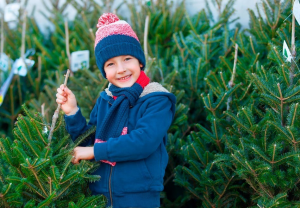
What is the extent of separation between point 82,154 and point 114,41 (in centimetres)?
65

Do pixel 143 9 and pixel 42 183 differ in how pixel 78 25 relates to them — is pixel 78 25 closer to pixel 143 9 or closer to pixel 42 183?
pixel 143 9

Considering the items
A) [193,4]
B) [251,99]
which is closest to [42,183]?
[251,99]

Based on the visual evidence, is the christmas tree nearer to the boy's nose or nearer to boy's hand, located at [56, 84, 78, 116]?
boy's hand, located at [56, 84, 78, 116]

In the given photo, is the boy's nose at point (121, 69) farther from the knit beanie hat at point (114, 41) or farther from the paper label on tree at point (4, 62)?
the paper label on tree at point (4, 62)

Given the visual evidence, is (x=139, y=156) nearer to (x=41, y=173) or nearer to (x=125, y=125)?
(x=125, y=125)

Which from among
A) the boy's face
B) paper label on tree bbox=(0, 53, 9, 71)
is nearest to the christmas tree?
the boy's face

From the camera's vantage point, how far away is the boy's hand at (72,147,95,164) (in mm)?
1911

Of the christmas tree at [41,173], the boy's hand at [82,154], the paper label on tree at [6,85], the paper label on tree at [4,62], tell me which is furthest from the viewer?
the paper label on tree at [4,62]

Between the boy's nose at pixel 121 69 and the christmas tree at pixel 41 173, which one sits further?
the boy's nose at pixel 121 69

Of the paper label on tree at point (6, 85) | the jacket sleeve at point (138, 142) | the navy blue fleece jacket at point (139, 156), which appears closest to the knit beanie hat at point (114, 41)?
the navy blue fleece jacket at point (139, 156)

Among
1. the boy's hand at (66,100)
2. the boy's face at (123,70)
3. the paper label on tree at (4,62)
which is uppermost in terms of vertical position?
the paper label on tree at (4,62)

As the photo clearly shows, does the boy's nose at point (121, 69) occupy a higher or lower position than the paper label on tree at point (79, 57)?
lower

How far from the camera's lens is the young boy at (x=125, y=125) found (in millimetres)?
1857

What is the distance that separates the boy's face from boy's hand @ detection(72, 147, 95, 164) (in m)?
0.42
